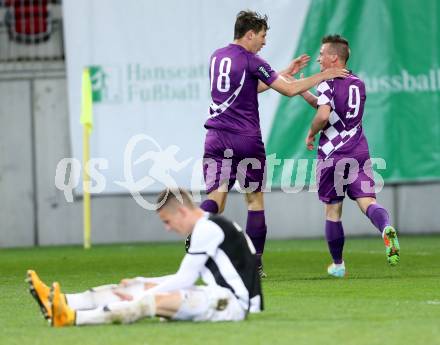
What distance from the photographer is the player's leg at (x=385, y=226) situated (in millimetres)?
10320

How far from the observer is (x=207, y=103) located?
17.4 metres

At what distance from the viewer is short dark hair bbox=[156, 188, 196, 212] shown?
7.01 metres

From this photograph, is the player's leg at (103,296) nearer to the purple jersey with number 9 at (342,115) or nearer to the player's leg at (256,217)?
the player's leg at (256,217)

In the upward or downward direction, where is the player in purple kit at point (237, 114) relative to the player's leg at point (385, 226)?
upward

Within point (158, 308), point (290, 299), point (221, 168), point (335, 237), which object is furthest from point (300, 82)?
point (158, 308)

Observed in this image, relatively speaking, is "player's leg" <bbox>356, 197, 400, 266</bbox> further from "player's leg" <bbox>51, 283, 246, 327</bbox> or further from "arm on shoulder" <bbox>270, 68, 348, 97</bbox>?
"player's leg" <bbox>51, 283, 246, 327</bbox>

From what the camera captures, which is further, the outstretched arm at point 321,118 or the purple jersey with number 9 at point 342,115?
the purple jersey with number 9 at point 342,115

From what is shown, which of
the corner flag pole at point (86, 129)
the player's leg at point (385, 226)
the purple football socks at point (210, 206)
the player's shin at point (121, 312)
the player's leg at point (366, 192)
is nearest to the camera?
the player's shin at point (121, 312)

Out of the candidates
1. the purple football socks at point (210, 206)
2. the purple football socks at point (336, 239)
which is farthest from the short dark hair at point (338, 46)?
the purple football socks at point (210, 206)

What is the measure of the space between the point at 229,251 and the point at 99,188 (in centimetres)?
1054

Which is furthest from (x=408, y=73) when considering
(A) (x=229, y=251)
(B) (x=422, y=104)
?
(A) (x=229, y=251)

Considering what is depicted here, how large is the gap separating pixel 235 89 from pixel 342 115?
942 mm

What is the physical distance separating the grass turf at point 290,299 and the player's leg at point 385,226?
21 centimetres

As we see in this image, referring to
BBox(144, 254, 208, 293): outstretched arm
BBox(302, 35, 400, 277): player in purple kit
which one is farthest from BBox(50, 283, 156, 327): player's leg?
BBox(302, 35, 400, 277): player in purple kit
